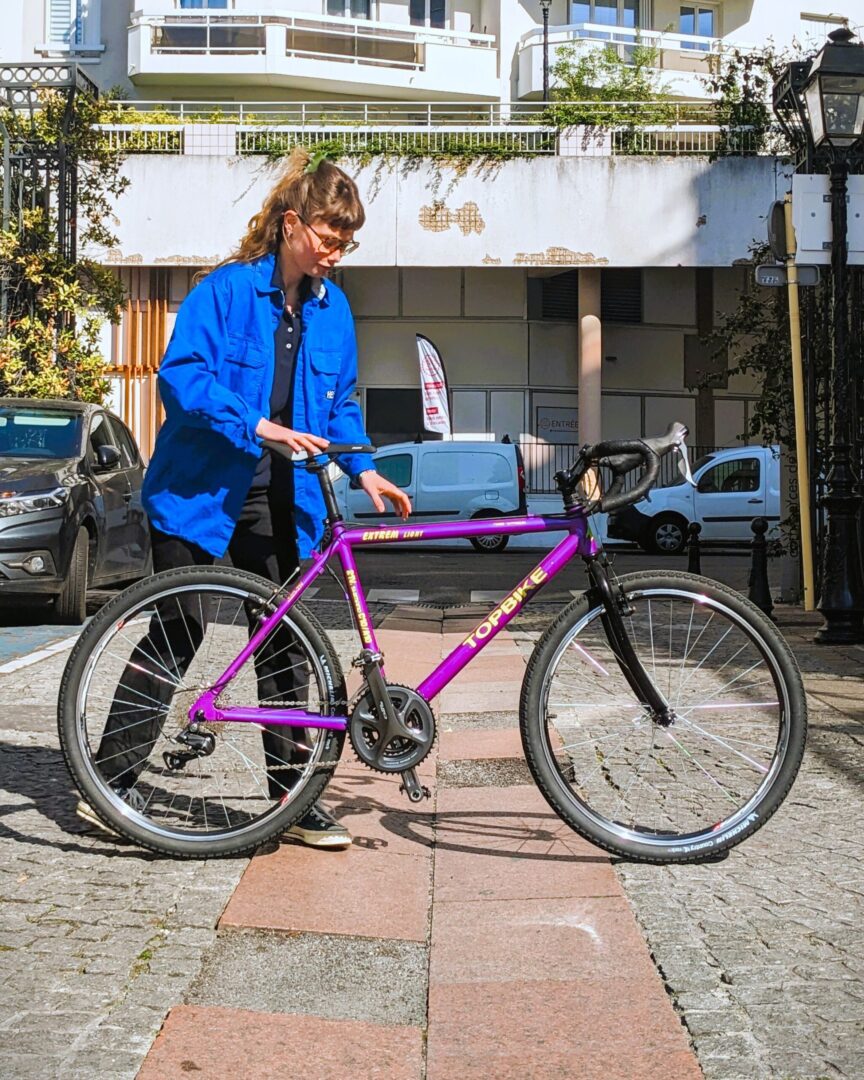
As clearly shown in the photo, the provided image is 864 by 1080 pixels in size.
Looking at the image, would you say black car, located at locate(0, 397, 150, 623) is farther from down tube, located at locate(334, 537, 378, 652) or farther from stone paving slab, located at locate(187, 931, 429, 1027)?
stone paving slab, located at locate(187, 931, 429, 1027)

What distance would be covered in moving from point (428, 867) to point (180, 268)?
30.2 metres

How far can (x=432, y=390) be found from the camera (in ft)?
115

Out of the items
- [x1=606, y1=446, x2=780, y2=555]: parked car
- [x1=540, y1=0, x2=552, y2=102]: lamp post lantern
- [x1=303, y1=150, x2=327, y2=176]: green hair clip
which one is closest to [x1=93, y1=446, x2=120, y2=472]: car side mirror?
[x1=303, y1=150, x2=327, y2=176]: green hair clip

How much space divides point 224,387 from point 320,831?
130 centimetres

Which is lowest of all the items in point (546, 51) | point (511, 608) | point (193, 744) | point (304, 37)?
point (193, 744)

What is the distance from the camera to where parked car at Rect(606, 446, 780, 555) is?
26.8 metres

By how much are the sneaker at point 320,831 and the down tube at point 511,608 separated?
513 millimetres

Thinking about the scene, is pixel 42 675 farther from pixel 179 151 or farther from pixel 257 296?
pixel 179 151

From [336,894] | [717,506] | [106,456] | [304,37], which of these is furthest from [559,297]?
[336,894]

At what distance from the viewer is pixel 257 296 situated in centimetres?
473

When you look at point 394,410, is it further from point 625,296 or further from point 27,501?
point 27,501

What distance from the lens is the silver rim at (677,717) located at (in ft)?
14.7

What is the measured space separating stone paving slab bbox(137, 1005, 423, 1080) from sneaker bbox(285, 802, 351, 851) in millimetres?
1409

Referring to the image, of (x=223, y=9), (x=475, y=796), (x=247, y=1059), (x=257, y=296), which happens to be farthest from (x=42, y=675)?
(x=223, y=9)
